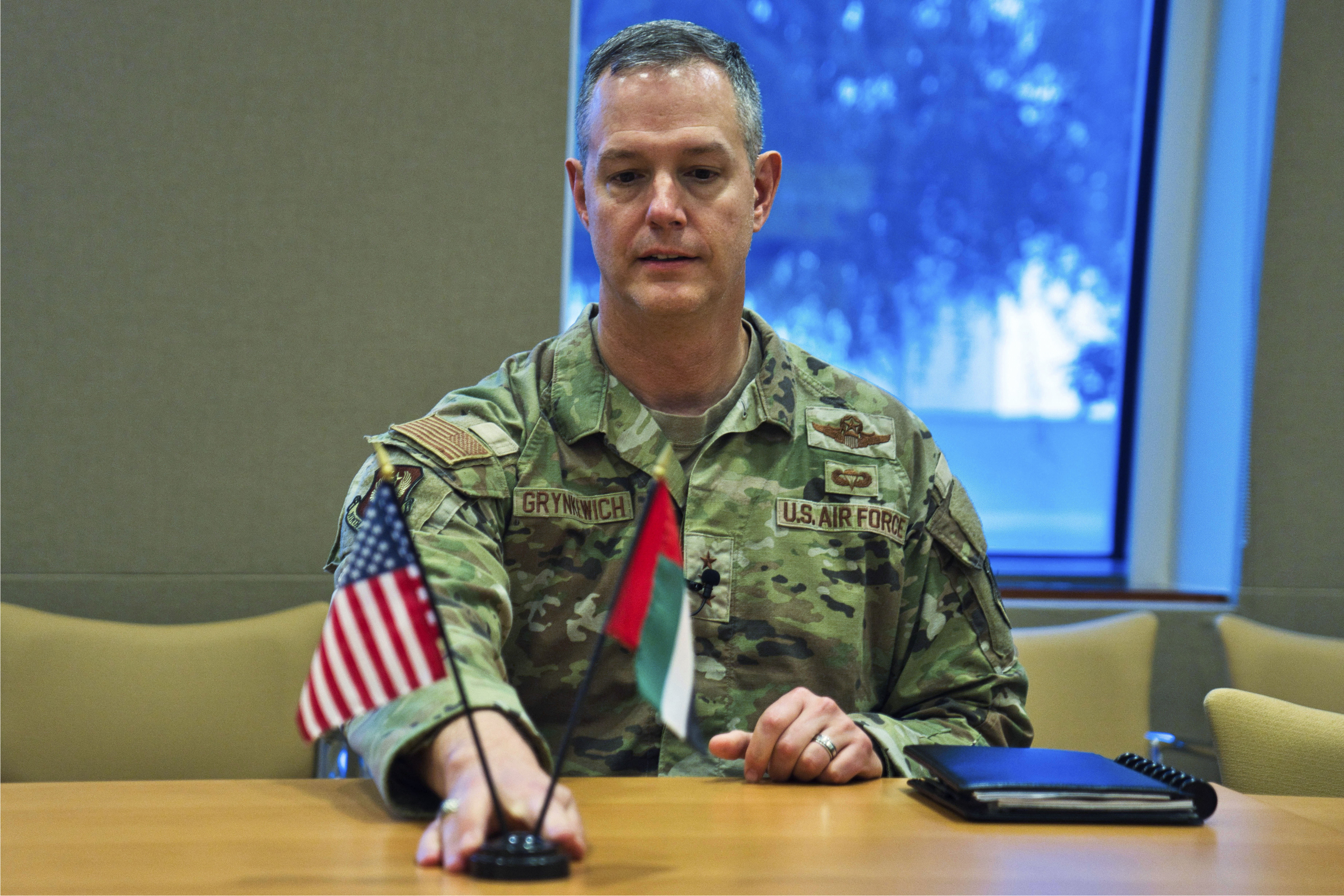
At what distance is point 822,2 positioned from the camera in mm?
3244

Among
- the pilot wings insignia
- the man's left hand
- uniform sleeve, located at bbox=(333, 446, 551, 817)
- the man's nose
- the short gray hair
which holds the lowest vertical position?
the man's left hand

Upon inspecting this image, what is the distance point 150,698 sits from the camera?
225 centimetres

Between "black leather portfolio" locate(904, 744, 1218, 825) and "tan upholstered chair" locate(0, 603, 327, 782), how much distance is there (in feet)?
4.97

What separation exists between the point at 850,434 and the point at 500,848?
103 cm

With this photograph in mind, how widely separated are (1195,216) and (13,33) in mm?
3216

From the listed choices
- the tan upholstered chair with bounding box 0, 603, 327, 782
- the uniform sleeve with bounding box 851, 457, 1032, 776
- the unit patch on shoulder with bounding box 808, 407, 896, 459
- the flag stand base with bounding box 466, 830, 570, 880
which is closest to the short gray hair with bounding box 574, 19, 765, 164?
the unit patch on shoulder with bounding box 808, 407, 896, 459

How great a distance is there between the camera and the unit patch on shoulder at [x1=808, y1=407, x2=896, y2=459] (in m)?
1.73

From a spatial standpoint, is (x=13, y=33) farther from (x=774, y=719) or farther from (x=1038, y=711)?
(x=1038, y=711)

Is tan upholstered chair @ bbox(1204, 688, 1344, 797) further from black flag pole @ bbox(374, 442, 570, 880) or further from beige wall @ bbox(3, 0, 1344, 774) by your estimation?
beige wall @ bbox(3, 0, 1344, 774)

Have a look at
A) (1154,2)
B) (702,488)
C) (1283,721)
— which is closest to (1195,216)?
(1154,2)

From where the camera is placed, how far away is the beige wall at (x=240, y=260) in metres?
2.50

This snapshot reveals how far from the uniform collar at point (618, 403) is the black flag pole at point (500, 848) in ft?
2.46

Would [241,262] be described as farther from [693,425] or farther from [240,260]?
[693,425]

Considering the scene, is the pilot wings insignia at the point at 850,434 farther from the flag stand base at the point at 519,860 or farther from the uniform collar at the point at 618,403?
the flag stand base at the point at 519,860
